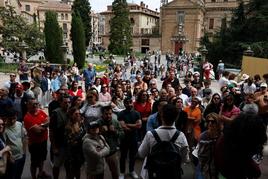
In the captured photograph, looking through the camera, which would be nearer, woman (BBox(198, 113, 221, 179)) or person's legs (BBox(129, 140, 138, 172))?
woman (BBox(198, 113, 221, 179))

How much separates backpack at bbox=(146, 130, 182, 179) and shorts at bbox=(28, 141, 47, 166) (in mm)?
2870

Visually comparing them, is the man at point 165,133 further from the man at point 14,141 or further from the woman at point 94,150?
the man at point 14,141

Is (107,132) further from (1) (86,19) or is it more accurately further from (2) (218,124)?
(1) (86,19)

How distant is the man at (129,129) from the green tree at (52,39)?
1062 inches

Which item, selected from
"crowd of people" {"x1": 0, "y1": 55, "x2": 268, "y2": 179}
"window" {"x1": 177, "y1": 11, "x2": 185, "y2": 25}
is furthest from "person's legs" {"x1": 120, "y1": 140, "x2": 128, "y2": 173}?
"window" {"x1": 177, "y1": 11, "x2": 185, "y2": 25}

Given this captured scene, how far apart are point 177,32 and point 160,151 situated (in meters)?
68.9

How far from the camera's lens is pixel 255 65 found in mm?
20078

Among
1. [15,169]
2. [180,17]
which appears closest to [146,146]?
[15,169]

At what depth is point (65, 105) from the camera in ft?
19.0

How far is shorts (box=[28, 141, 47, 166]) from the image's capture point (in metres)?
5.74

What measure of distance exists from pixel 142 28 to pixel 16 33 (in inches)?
2181

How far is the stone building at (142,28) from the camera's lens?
7609 centimetres

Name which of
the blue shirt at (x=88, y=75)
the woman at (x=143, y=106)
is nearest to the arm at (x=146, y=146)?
the woman at (x=143, y=106)

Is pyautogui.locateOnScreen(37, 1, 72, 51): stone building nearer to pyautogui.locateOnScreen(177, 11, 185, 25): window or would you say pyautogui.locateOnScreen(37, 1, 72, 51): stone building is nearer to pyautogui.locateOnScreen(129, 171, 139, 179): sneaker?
pyautogui.locateOnScreen(177, 11, 185, 25): window
